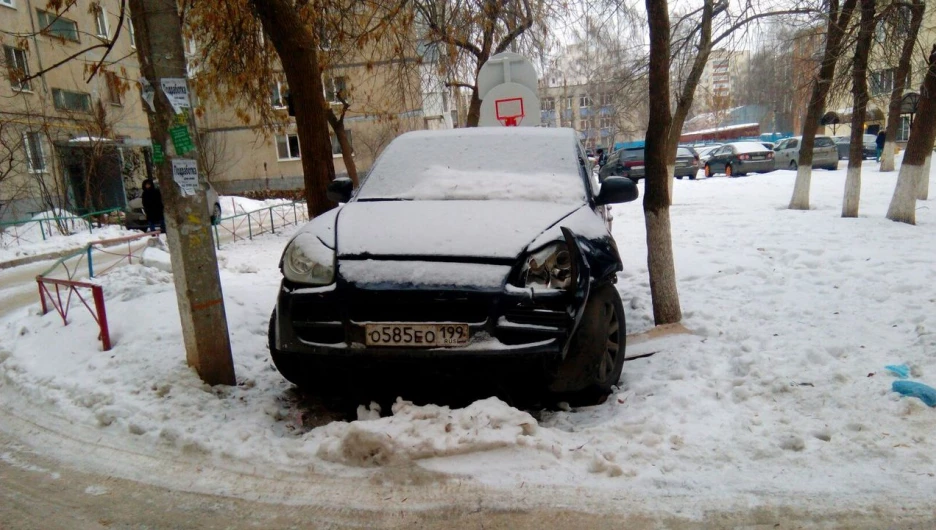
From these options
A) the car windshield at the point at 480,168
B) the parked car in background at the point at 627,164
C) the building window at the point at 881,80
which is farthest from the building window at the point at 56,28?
the parked car in background at the point at 627,164

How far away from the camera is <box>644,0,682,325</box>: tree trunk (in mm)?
4949

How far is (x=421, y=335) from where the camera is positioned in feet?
10.3

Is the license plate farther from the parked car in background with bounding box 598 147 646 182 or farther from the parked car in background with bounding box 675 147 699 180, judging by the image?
the parked car in background with bounding box 675 147 699 180

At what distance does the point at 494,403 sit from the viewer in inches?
128

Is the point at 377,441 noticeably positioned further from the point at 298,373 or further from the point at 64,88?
the point at 64,88

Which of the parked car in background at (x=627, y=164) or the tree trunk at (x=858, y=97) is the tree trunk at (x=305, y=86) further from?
the parked car in background at (x=627, y=164)

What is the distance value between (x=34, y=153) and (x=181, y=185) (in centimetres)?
2127

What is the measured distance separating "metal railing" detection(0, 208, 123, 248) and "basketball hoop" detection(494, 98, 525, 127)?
1367 centimetres

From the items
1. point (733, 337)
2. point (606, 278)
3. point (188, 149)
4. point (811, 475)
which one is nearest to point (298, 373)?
point (188, 149)

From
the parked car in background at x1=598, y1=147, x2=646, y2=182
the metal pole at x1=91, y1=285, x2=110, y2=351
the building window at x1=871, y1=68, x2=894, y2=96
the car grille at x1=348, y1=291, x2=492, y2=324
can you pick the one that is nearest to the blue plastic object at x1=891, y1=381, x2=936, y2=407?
the car grille at x1=348, y1=291, x2=492, y2=324

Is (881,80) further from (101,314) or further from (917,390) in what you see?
(101,314)

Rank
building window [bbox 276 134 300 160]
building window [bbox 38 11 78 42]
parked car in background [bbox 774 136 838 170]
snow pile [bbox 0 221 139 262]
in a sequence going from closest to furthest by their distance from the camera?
building window [bbox 38 11 78 42] < snow pile [bbox 0 221 139 262] < parked car in background [bbox 774 136 838 170] < building window [bbox 276 134 300 160]

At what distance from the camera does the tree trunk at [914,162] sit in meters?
9.80

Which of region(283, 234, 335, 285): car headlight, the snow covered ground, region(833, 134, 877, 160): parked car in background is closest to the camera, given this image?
the snow covered ground
